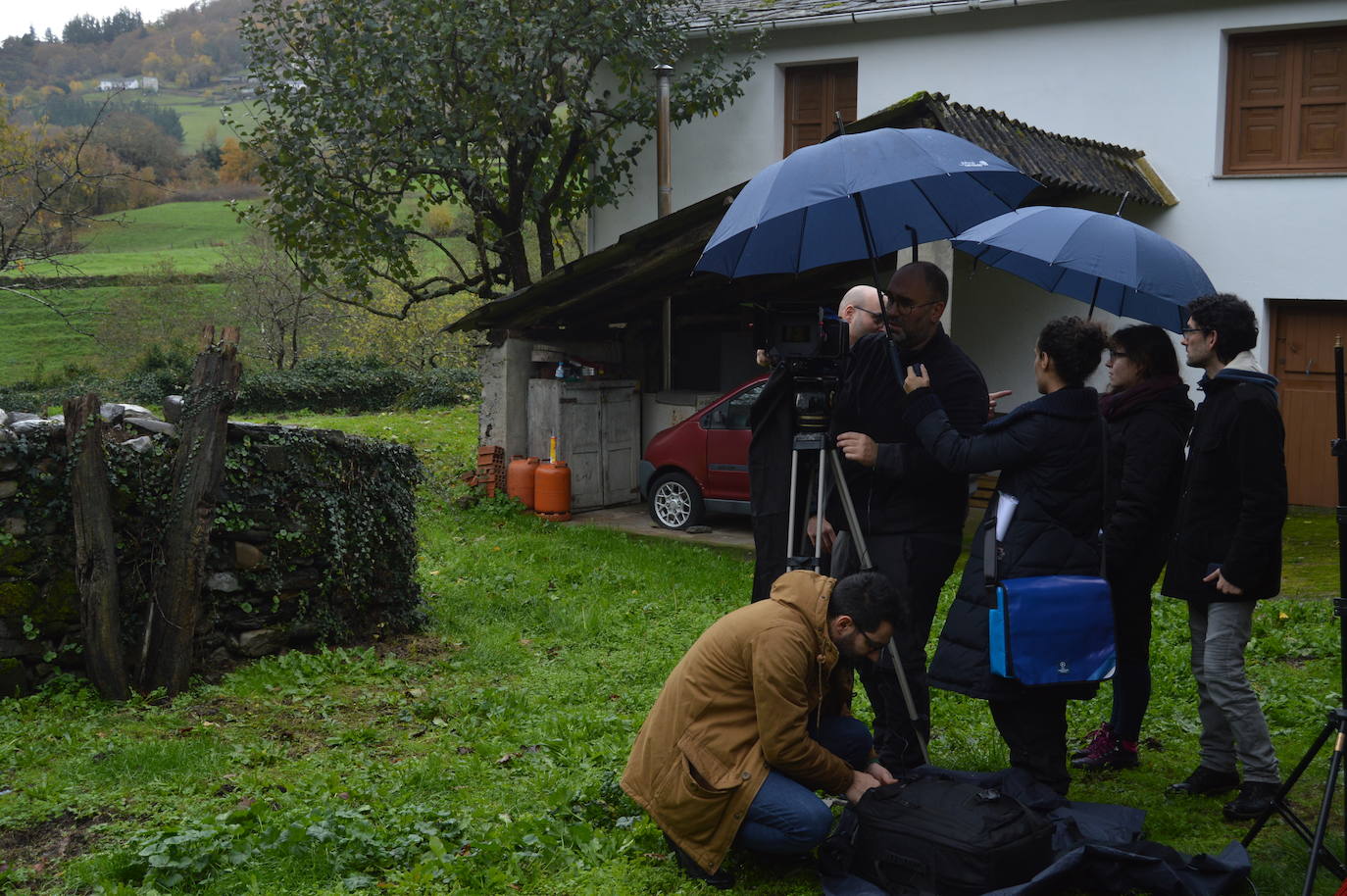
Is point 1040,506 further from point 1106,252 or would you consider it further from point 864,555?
point 1106,252

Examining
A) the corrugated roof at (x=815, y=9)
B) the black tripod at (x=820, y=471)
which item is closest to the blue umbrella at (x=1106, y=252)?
the black tripod at (x=820, y=471)

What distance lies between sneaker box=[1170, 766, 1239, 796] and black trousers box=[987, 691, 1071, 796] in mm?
834

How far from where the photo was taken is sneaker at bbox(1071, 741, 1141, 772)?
4914 mm

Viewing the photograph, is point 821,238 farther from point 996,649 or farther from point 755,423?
point 996,649

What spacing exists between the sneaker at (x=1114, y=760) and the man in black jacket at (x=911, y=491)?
3.25 ft

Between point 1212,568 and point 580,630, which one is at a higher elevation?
point 1212,568

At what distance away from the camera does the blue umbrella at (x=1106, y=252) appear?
486 cm

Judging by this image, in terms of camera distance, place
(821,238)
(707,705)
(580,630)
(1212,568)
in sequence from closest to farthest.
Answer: (707,705)
(1212,568)
(821,238)
(580,630)

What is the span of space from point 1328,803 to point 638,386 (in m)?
10.7

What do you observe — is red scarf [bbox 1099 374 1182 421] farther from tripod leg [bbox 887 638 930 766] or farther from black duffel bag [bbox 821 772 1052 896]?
black duffel bag [bbox 821 772 1052 896]

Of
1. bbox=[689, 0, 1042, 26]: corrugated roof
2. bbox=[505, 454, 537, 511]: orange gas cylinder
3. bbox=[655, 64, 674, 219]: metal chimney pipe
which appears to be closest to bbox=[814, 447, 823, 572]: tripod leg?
bbox=[505, 454, 537, 511]: orange gas cylinder

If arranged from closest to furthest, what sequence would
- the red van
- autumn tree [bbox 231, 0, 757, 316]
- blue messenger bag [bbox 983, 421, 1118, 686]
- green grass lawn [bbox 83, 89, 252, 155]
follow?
1. blue messenger bag [bbox 983, 421, 1118, 686]
2. the red van
3. autumn tree [bbox 231, 0, 757, 316]
4. green grass lawn [bbox 83, 89, 252, 155]

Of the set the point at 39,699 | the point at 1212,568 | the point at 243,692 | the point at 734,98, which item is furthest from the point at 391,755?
the point at 734,98

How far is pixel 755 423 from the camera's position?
15.4ft
